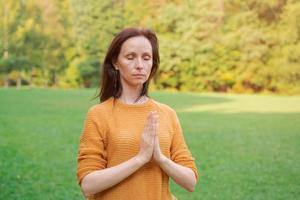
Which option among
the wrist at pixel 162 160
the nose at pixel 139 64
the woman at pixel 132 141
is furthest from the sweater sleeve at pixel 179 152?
the nose at pixel 139 64

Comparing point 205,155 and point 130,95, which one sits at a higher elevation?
point 130,95

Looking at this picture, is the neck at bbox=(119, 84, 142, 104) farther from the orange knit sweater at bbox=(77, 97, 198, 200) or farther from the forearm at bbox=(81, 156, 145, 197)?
the forearm at bbox=(81, 156, 145, 197)

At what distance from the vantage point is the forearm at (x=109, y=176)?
4.67 feet

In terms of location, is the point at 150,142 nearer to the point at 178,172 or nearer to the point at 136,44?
Result: the point at 178,172

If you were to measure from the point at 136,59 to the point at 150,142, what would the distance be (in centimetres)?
27

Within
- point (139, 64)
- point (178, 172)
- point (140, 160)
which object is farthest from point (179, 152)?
point (139, 64)

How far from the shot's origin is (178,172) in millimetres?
1502

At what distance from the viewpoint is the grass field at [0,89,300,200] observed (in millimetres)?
5016

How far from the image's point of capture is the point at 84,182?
58.1 inches

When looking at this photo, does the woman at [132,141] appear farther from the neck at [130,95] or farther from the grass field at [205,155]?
the grass field at [205,155]

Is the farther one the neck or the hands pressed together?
the neck

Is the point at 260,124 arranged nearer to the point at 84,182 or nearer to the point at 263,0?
the point at 84,182

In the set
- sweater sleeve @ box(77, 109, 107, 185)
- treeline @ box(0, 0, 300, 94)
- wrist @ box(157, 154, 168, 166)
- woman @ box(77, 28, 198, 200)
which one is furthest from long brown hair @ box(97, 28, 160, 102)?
treeline @ box(0, 0, 300, 94)

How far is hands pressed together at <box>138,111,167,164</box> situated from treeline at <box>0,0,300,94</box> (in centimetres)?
2423
